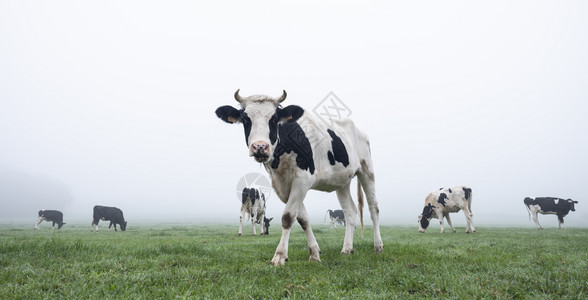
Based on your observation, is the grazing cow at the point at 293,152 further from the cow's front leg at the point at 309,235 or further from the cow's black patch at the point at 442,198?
the cow's black patch at the point at 442,198

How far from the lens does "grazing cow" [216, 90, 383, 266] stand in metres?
4.69

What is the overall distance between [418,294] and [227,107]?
3977 millimetres

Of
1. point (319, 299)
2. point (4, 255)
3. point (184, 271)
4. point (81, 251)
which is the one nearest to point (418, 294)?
point (319, 299)

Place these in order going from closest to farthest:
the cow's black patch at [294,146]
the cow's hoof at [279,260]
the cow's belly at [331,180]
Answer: the cow's hoof at [279,260] < the cow's black patch at [294,146] < the cow's belly at [331,180]

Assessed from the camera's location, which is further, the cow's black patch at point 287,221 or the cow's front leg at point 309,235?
the cow's front leg at point 309,235

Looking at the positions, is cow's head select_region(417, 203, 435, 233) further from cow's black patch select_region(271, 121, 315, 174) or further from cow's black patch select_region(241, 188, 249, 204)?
cow's black patch select_region(271, 121, 315, 174)

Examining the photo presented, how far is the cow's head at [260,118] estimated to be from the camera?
4301 mm

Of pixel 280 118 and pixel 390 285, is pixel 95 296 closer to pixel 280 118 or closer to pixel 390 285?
pixel 390 285

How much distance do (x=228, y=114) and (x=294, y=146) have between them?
1325 millimetres

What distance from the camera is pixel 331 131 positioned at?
6336 millimetres

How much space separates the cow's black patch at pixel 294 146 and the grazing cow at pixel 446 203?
15079mm

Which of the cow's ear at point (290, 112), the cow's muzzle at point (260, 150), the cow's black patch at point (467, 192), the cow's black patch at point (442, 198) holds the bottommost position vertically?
the cow's black patch at point (442, 198)

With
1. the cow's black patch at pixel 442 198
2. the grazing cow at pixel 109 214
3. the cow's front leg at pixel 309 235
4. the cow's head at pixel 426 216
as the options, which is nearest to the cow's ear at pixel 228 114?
the cow's front leg at pixel 309 235

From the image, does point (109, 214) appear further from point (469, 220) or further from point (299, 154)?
point (469, 220)
